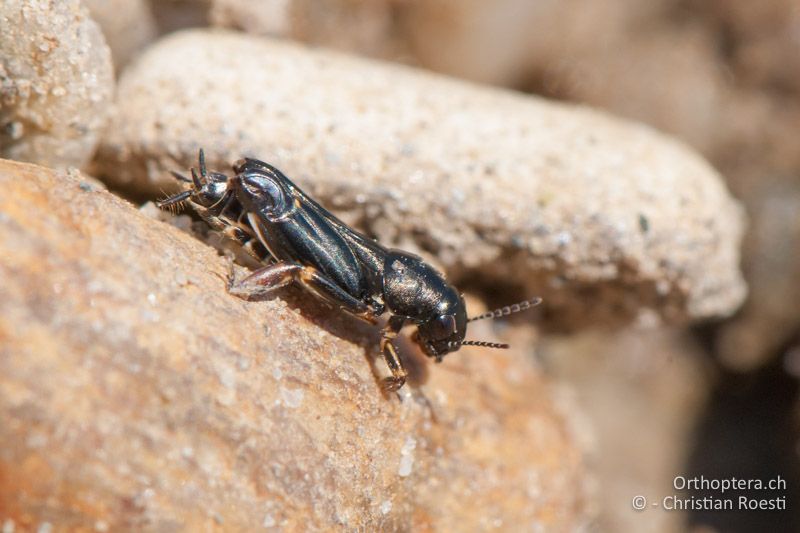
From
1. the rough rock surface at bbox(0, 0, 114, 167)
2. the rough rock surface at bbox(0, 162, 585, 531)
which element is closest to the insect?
the rough rock surface at bbox(0, 162, 585, 531)

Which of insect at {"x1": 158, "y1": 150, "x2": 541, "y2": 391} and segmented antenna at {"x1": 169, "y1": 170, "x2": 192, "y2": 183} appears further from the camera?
segmented antenna at {"x1": 169, "y1": 170, "x2": 192, "y2": 183}

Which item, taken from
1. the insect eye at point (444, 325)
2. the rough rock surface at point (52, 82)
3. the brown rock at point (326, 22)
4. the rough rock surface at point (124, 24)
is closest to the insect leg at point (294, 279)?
the insect eye at point (444, 325)

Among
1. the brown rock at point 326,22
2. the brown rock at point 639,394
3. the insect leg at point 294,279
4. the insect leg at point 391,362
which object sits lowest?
the brown rock at point 639,394

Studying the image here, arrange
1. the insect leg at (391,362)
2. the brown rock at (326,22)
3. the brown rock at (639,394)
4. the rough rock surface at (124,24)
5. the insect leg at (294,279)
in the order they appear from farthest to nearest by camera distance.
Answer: the brown rock at (639,394) → the brown rock at (326,22) → the rough rock surface at (124,24) → the insect leg at (391,362) → the insect leg at (294,279)

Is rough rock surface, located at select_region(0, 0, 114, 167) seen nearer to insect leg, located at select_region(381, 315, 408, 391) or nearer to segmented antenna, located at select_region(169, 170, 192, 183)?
segmented antenna, located at select_region(169, 170, 192, 183)

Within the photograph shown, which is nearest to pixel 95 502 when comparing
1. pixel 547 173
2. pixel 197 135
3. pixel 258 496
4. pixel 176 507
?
pixel 176 507

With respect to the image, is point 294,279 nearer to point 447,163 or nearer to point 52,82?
point 447,163

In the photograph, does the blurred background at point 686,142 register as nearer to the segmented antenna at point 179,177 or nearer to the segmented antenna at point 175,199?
the segmented antenna at point 179,177

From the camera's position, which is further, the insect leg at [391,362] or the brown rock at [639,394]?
the brown rock at [639,394]
